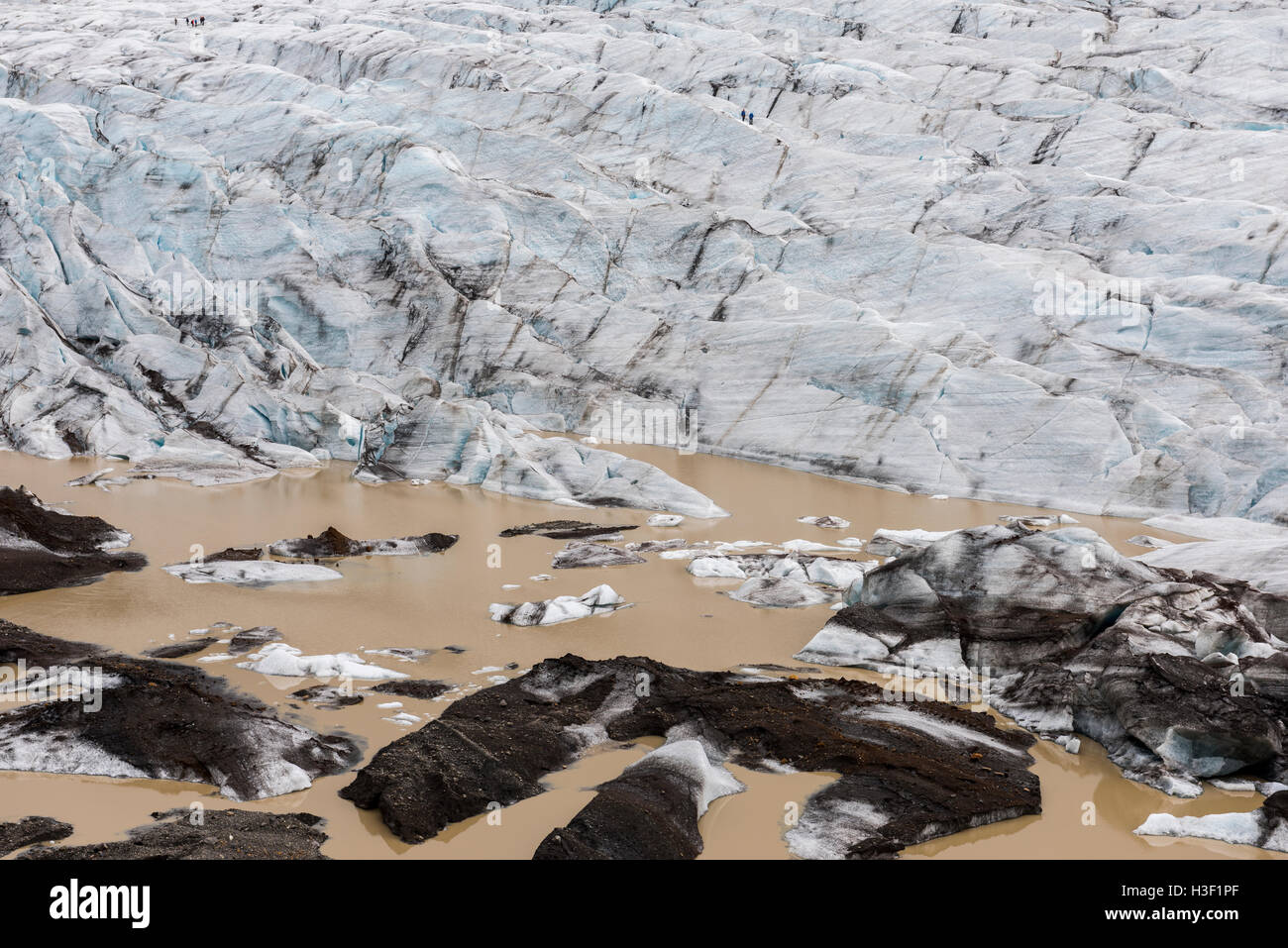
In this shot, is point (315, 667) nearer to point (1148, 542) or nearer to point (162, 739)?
point (162, 739)

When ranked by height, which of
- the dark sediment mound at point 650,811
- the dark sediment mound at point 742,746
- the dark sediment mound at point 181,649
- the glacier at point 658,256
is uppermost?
the glacier at point 658,256

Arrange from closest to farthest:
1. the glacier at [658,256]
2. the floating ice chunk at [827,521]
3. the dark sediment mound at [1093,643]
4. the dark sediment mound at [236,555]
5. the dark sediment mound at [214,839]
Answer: the dark sediment mound at [214,839] < the dark sediment mound at [1093,643] < the dark sediment mound at [236,555] < the floating ice chunk at [827,521] < the glacier at [658,256]

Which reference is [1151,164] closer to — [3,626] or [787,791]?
[787,791]

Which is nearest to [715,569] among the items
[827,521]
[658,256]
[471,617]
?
[471,617]

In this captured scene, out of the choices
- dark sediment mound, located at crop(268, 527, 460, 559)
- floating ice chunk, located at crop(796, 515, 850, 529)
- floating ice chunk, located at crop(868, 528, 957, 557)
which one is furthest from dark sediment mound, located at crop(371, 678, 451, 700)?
floating ice chunk, located at crop(796, 515, 850, 529)

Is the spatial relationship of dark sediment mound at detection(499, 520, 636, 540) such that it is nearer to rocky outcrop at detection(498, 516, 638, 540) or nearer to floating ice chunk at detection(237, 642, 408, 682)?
rocky outcrop at detection(498, 516, 638, 540)

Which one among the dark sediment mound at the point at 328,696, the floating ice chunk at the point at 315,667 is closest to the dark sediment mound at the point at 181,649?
the floating ice chunk at the point at 315,667

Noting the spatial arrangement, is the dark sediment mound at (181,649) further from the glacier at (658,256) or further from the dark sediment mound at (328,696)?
the glacier at (658,256)
